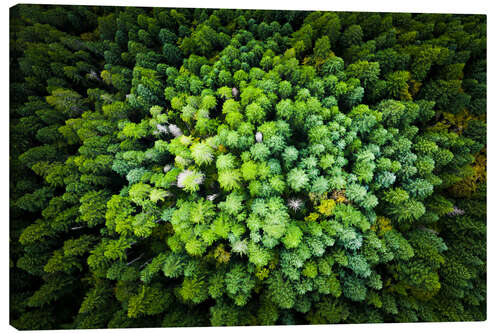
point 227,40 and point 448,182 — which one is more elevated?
point 227,40

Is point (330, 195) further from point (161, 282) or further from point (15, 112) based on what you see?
point (15, 112)

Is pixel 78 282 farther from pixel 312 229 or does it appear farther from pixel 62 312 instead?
pixel 312 229

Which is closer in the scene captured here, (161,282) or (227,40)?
(161,282)

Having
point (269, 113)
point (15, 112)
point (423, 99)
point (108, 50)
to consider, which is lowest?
point (423, 99)

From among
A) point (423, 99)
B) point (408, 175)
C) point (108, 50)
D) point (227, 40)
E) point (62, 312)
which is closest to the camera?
point (62, 312)
